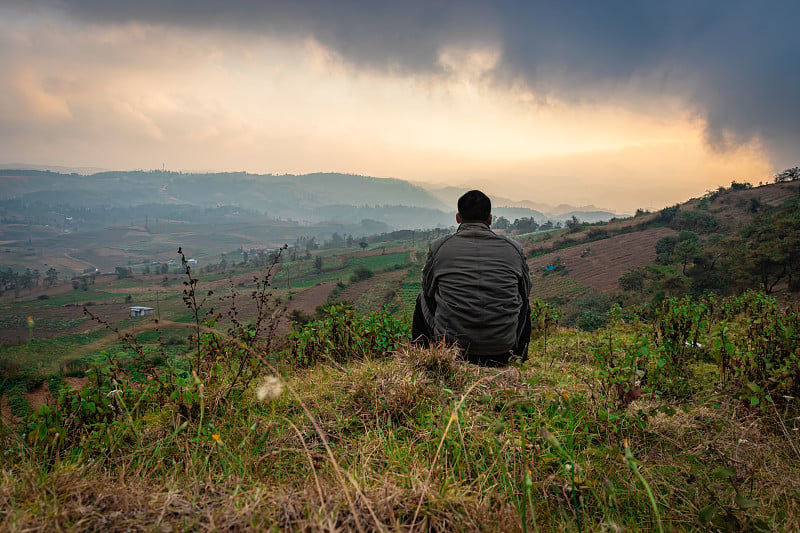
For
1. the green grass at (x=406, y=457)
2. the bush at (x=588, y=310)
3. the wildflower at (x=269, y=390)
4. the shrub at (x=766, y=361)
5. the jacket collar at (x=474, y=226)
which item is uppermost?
the jacket collar at (x=474, y=226)

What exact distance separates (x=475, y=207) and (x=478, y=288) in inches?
33.9

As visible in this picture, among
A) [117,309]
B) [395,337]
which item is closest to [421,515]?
[395,337]

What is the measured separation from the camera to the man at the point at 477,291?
11.7ft

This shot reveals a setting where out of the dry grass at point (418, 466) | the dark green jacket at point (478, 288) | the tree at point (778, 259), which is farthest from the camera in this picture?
the tree at point (778, 259)

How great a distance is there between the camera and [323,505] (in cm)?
136

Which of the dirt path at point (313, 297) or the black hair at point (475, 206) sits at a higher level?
the black hair at point (475, 206)

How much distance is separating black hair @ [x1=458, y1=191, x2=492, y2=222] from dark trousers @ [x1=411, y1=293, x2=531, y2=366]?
94 cm

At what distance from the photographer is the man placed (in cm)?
357

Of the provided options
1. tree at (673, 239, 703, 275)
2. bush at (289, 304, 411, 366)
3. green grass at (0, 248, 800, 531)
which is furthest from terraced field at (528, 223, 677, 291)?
green grass at (0, 248, 800, 531)

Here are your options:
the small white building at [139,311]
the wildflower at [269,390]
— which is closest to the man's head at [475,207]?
the wildflower at [269,390]

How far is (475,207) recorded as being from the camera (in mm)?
3945

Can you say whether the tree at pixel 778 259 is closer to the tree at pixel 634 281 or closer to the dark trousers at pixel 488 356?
the tree at pixel 634 281

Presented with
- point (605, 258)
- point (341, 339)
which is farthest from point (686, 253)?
point (341, 339)

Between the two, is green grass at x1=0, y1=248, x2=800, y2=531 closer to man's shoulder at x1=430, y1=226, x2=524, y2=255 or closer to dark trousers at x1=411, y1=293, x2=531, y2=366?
dark trousers at x1=411, y1=293, x2=531, y2=366
